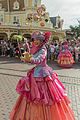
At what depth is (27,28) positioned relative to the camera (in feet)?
132

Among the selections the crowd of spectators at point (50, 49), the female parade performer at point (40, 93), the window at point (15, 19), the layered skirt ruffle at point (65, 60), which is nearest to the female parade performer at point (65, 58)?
the layered skirt ruffle at point (65, 60)

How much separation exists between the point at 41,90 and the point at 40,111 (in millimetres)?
358

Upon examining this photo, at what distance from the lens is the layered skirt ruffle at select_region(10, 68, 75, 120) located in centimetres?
529

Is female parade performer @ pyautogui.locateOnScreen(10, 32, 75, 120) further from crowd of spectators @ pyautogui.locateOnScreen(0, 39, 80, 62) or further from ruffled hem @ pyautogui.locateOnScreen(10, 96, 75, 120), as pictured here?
crowd of spectators @ pyautogui.locateOnScreen(0, 39, 80, 62)

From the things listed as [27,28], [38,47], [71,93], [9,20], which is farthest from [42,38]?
[9,20]

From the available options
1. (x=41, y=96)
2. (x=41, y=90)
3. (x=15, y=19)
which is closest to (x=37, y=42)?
(x=41, y=90)

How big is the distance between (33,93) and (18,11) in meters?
44.3

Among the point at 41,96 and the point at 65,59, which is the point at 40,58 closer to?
the point at 41,96

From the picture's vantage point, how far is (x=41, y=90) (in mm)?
5352

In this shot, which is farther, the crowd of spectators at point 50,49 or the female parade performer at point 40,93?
the crowd of spectators at point 50,49

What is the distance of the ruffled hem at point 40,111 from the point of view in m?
5.30

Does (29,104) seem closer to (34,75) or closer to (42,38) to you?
(34,75)

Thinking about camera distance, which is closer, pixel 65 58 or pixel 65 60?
pixel 65 60

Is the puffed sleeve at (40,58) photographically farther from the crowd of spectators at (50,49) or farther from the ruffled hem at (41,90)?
the crowd of spectators at (50,49)
